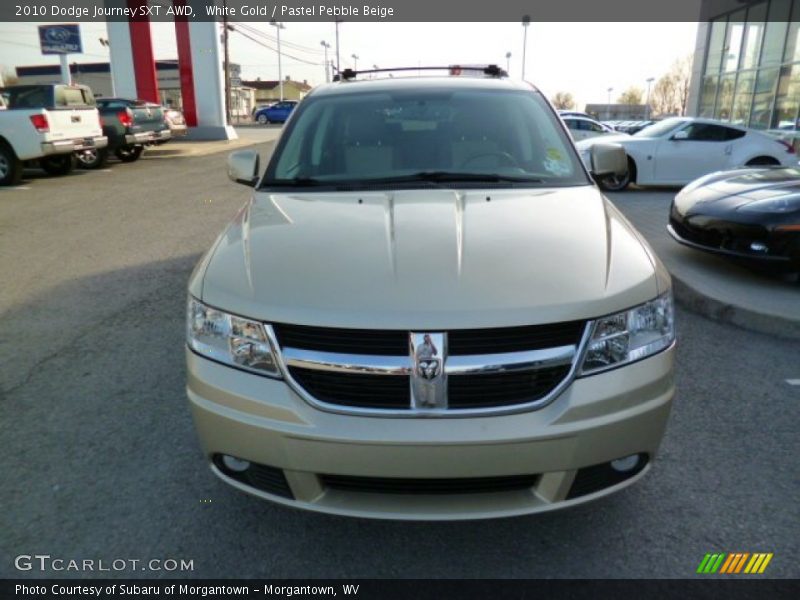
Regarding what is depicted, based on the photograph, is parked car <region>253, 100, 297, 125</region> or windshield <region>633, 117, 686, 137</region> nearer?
windshield <region>633, 117, 686, 137</region>

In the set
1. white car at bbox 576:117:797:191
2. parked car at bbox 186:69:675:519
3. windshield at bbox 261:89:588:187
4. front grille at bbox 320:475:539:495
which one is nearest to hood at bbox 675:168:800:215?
windshield at bbox 261:89:588:187

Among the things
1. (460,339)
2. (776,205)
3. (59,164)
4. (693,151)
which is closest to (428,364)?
(460,339)

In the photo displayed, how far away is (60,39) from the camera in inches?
785

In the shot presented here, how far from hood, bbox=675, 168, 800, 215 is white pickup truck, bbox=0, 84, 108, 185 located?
11.5m

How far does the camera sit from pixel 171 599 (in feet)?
6.91

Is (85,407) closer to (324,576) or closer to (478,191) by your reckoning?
(324,576)

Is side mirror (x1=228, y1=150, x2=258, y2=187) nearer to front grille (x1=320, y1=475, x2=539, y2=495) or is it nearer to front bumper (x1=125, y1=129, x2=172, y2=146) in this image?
front grille (x1=320, y1=475, x2=539, y2=495)

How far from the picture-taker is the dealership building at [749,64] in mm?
16734

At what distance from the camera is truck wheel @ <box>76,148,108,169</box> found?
1475cm

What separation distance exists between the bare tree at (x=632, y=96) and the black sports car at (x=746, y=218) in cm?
9968

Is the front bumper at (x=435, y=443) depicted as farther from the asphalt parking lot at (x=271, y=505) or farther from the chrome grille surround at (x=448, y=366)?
the asphalt parking lot at (x=271, y=505)

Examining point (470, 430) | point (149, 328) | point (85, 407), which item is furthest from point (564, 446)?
point (149, 328)

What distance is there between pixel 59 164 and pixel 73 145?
1504 millimetres

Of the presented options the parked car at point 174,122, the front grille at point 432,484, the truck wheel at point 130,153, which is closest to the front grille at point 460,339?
the front grille at point 432,484
